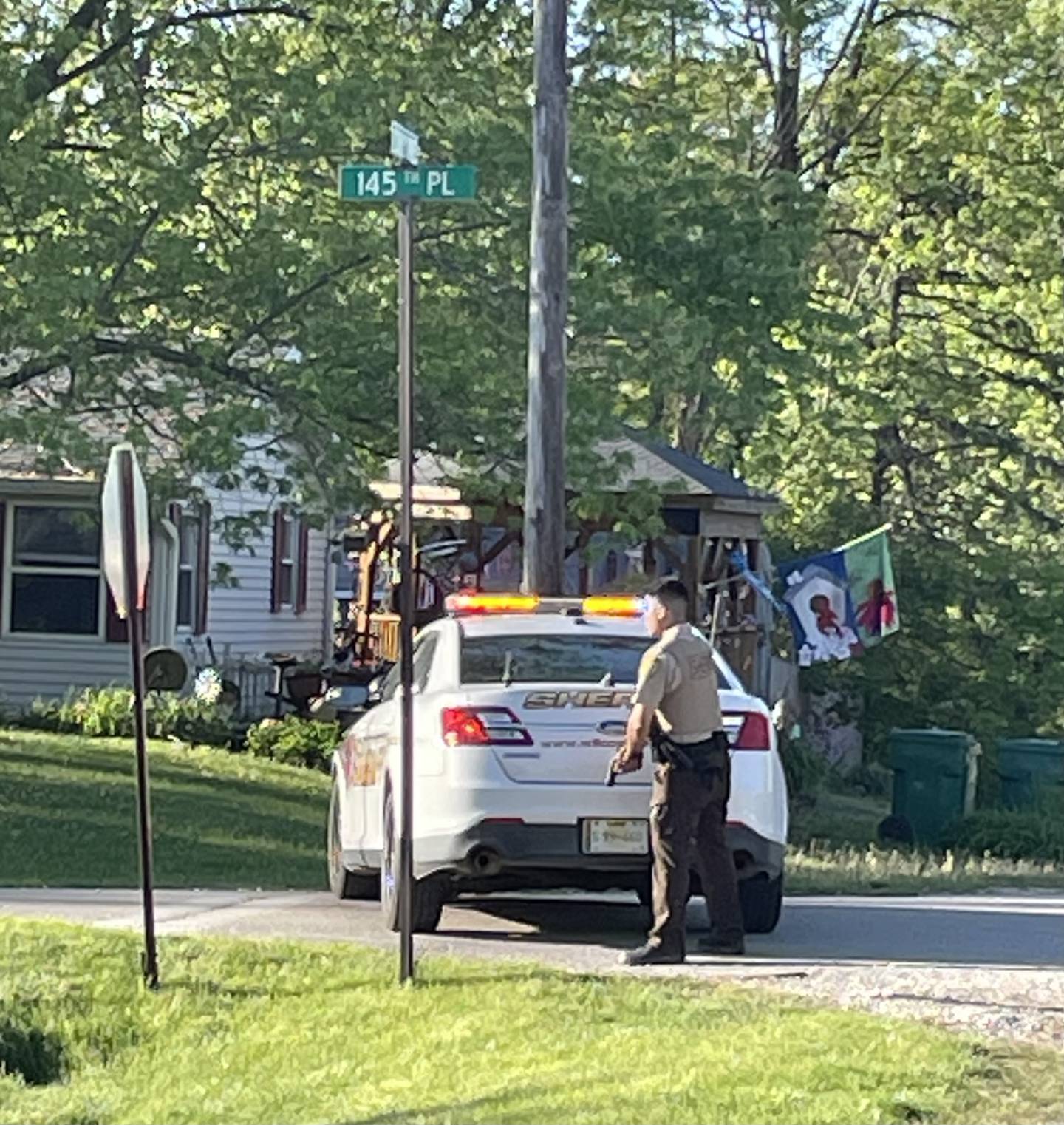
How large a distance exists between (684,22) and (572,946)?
42.2 ft

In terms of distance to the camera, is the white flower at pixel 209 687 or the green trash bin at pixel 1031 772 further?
the white flower at pixel 209 687

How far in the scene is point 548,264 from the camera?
17.2 metres

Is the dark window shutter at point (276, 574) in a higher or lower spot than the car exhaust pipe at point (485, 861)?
higher

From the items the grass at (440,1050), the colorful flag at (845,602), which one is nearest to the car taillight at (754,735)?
the grass at (440,1050)

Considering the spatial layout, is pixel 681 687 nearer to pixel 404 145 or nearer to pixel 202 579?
pixel 404 145

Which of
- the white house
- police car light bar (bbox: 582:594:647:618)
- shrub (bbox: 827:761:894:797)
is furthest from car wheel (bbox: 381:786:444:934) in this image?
shrub (bbox: 827:761:894:797)

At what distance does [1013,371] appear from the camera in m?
33.6

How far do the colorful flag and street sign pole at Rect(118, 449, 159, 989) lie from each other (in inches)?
756

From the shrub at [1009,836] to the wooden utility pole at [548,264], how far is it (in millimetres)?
7942

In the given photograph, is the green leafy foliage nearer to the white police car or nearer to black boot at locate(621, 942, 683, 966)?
the white police car

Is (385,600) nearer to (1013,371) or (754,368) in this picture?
(1013,371)

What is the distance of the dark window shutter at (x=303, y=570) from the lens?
1395 inches

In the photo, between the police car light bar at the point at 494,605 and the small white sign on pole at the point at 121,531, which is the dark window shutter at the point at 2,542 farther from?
the small white sign on pole at the point at 121,531

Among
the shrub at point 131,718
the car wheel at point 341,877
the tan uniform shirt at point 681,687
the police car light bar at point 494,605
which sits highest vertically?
the police car light bar at point 494,605
